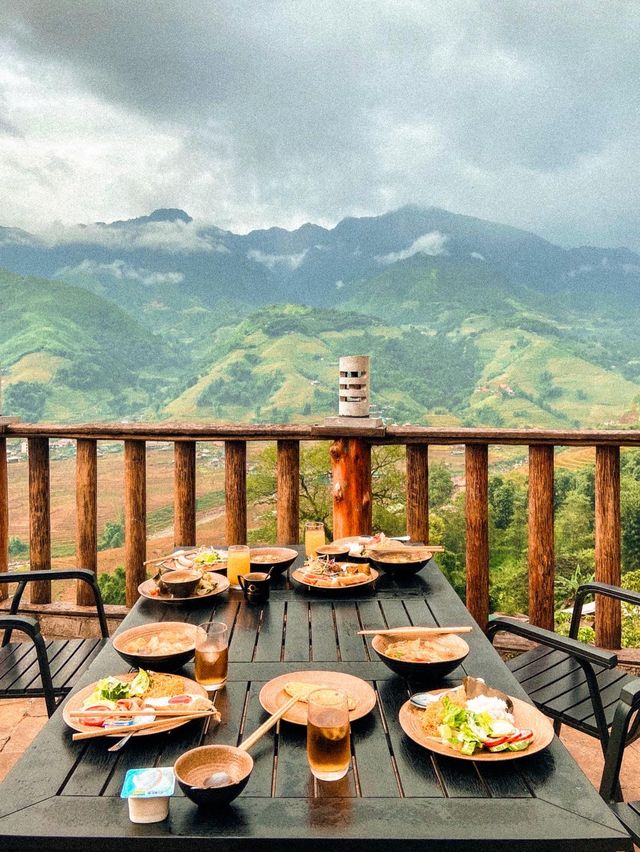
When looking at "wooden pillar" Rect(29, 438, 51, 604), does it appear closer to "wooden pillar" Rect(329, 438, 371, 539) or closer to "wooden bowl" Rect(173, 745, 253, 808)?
"wooden pillar" Rect(329, 438, 371, 539)

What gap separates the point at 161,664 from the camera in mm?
1502

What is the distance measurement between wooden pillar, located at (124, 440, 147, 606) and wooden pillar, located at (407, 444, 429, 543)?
1.40 metres

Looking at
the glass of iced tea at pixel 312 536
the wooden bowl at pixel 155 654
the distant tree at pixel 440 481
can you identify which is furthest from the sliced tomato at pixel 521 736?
the distant tree at pixel 440 481

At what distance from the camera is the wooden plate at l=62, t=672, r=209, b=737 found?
48.7 inches

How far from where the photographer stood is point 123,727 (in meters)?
1.24

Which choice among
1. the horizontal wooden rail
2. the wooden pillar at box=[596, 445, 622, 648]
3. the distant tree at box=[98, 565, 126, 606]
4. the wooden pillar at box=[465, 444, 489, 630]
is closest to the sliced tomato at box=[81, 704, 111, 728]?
the horizontal wooden rail

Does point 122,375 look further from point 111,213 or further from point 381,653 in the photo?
point 381,653

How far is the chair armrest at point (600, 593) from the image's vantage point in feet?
7.24

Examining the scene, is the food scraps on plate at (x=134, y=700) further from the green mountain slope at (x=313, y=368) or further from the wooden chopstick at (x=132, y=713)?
the green mountain slope at (x=313, y=368)

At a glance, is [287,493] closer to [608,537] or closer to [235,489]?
[235,489]

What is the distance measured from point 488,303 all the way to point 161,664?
45.8 m

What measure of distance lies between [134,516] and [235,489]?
0.57 m

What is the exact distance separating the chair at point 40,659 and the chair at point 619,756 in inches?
62.2

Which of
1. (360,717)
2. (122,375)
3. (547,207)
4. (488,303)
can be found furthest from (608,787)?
(547,207)
